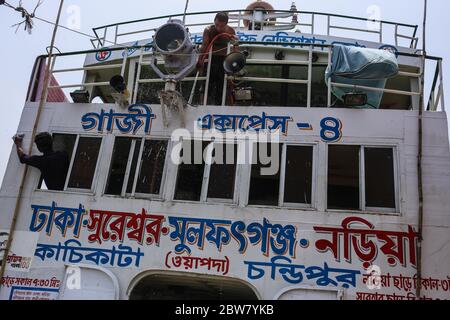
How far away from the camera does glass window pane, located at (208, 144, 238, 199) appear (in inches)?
268

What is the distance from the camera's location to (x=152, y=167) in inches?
280

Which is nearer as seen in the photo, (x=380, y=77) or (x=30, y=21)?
(x=380, y=77)

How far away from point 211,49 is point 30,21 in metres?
3.66

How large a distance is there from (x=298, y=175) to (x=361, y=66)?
2.27 meters

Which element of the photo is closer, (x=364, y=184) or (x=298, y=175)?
(x=364, y=184)

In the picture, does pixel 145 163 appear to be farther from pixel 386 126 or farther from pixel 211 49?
pixel 386 126

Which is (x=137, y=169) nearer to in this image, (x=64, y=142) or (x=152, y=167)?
(x=152, y=167)

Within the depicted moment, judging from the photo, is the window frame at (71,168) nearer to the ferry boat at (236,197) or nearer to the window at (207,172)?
the ferry boat at (236,197)

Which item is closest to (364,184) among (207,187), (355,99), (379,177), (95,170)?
(379,177)

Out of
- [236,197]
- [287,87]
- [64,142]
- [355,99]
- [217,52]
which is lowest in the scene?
[236,197]

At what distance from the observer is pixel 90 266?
21.3 ft

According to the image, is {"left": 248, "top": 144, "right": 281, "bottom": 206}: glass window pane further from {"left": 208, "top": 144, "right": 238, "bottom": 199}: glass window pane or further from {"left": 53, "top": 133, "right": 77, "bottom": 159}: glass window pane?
{"left": 53, "top": 133, "right": 77, "bottom": 159}: glass window pane

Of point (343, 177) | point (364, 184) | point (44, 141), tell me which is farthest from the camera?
point (44, 141)
